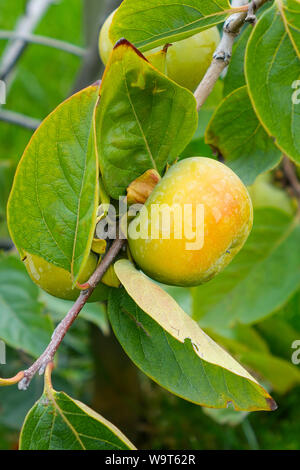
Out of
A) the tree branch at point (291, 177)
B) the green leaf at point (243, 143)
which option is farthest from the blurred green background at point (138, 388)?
the green leaf at point (243, 143)

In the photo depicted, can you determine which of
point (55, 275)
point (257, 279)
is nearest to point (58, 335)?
point (55, 275)

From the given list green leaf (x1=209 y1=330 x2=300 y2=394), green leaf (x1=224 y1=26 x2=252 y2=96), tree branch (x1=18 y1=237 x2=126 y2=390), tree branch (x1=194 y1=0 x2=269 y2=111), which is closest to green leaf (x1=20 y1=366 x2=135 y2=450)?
tree branch (x1=18 y1=237 x2=126 y2=390)

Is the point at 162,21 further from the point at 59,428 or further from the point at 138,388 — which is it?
the point at 138,388

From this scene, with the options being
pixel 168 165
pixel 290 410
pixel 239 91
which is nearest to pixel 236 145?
pixel 239 91

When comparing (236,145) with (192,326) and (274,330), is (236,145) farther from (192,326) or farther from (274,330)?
(274,330)

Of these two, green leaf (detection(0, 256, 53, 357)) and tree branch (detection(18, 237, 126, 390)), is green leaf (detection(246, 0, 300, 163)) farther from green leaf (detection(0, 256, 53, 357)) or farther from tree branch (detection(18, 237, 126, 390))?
green leaf (detection(0, 256, 53, 357))

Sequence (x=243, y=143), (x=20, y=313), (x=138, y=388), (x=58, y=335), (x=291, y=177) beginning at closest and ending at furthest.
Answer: (x=58, y=335) < (x=243, y=143) < (x=20, y=313) < (x=291, y=177) < (x=138, y=388)
